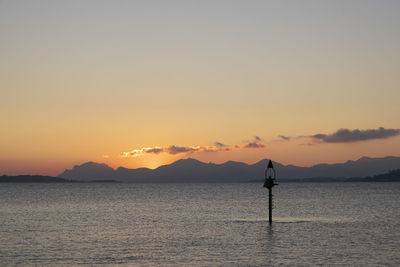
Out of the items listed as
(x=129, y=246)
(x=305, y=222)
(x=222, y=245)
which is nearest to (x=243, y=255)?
(x=222, y=245)

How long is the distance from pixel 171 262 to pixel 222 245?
9.08 metres

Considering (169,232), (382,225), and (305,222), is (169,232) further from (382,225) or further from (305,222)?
(382,225)

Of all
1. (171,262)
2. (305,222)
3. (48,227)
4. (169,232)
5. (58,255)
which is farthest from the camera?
(305,222)

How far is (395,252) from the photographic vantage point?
4025 cm

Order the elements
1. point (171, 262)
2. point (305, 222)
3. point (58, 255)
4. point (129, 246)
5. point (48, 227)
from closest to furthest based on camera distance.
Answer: point (171, 262) → point (58, 255) → point (129, 246) → point (48, 227) → point (305, 222)

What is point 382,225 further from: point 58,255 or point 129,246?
point 58,255

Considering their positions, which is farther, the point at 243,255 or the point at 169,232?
the point at 169,232

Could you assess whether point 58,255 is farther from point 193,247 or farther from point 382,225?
point 382,225

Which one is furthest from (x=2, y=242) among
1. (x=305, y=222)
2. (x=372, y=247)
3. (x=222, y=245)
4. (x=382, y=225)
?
(x=382, y=225)

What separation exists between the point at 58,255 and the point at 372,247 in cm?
2569

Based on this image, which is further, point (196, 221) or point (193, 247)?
point (196, 221)

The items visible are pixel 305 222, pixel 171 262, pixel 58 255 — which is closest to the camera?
pixel 171 262

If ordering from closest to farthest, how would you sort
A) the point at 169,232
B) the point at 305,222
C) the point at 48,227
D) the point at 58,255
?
the point at 58,255
the point at 169,232
the point at 48,227
the point at 305,222

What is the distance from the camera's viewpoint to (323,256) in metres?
38.7
